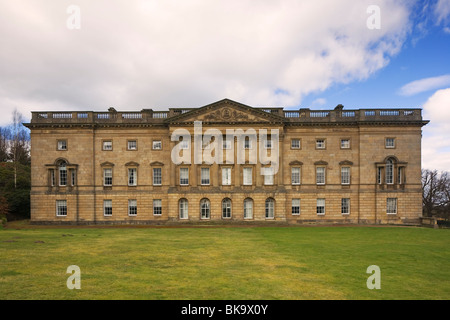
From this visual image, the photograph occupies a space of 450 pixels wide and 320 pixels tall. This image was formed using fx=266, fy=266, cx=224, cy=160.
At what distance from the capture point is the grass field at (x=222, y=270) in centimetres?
987

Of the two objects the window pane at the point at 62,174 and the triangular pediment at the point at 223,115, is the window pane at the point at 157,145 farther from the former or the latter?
the window pane at the point at 62,174

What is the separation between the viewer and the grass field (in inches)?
388

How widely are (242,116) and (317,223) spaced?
17877 millimetres

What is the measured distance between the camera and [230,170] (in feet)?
121

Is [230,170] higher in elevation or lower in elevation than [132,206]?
higher

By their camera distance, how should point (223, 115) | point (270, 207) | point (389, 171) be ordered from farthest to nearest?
point (389, 171) → point (270, 207) → point (223, 115)

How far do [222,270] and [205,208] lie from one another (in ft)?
79.5

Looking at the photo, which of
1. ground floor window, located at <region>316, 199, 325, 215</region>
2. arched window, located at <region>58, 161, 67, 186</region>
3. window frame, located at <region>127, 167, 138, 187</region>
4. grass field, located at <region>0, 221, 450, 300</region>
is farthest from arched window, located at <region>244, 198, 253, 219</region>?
arched window, located at <region>58, 161, 67, 186</region>

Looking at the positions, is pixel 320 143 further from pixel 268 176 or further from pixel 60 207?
pixel 60 207

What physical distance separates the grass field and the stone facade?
16624 millimetres

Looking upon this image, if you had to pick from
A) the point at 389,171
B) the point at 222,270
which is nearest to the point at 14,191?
the point at 222,270

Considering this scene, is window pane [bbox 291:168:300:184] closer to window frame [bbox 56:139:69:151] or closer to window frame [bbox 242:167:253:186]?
window frame [bbox 242:167:253:186]

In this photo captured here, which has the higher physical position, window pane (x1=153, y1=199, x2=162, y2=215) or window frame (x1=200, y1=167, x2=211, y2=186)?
window frame (x1=200, y1=167, x2=211, y2=186)

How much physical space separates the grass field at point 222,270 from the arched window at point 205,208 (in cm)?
1659
